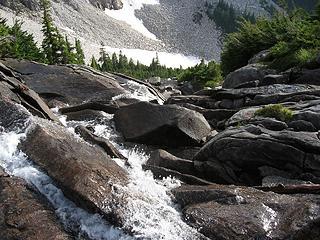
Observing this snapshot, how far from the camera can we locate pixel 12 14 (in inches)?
7136

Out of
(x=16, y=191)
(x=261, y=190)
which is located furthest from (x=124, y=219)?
(x=261, y=190)

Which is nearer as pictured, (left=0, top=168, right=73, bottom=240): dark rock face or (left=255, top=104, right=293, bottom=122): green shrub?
(left=0, top=168, right=73, bottom=240): dark rock face

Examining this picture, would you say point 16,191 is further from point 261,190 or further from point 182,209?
point 261,190

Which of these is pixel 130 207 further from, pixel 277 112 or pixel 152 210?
pixel 277 112

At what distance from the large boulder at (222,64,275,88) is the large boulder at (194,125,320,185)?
13.3 m

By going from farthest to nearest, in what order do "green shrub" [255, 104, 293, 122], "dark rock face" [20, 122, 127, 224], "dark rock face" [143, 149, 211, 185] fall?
"green shrub" [255, 104, 293, 122], "dark rock face" [143, 149, 211, 185], "dark rock face" [20, 122, 127, 224]

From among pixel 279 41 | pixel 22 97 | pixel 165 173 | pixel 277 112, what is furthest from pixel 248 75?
pixel 22 97

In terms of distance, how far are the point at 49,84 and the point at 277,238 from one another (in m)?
25.2

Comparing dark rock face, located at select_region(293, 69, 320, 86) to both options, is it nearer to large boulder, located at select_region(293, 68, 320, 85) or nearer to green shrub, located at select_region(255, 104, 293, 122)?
large boulder, located at select_region(293, 68, 320, 85)

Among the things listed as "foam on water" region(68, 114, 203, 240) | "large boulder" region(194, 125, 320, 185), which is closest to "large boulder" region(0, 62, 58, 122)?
"foam on water" region(68, 114, 203, 240)

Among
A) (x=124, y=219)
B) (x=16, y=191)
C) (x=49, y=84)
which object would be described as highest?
(x=124, y=219)

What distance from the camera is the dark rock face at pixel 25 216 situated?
12.1m

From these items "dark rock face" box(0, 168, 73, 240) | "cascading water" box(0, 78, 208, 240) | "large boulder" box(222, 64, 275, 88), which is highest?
"large boulder" box(222, 64, 275, 88)

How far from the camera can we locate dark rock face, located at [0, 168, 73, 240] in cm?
1210
